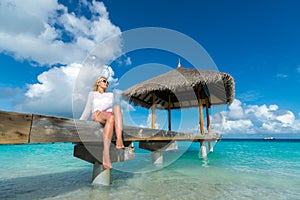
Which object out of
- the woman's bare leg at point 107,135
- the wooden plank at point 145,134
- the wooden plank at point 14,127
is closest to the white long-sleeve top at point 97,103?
the woman's bare leg at point 107,135

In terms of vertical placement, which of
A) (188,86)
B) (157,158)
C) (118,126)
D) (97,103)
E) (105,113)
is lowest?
(157,158)

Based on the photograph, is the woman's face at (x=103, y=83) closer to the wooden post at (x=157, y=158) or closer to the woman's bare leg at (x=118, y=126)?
the woman's bare leg at (x=118, y=126)

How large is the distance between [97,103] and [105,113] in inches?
13.4

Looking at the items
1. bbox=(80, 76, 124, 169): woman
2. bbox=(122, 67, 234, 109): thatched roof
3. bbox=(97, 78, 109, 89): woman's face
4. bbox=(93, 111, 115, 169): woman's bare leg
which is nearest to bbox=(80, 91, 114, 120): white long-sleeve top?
bbox=(80, 76, 124, 169): woman

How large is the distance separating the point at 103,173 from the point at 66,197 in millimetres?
600

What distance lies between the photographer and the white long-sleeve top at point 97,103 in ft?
7.54

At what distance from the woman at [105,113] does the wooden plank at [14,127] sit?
82 cm

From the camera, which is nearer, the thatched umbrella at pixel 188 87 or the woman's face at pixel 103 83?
the woman's face at pixel 103 83

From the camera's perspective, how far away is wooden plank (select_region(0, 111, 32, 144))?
3.83 ft

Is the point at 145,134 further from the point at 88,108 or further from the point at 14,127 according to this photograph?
the point at 14,127

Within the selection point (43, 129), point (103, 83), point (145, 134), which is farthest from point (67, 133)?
point (145, 134)

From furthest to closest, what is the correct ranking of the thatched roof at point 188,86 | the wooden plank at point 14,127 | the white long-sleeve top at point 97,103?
1. the thatched roof at point 188,86
2. the white long-sleeve top at point 97,103
3. the wooden plank at point 14,127

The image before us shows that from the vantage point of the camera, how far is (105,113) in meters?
2.05

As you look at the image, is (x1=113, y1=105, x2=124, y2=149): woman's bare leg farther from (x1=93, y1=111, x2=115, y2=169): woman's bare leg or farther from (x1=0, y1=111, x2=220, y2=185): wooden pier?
(x1=0, y1=111, x2=220, y2=185): wooden pier
